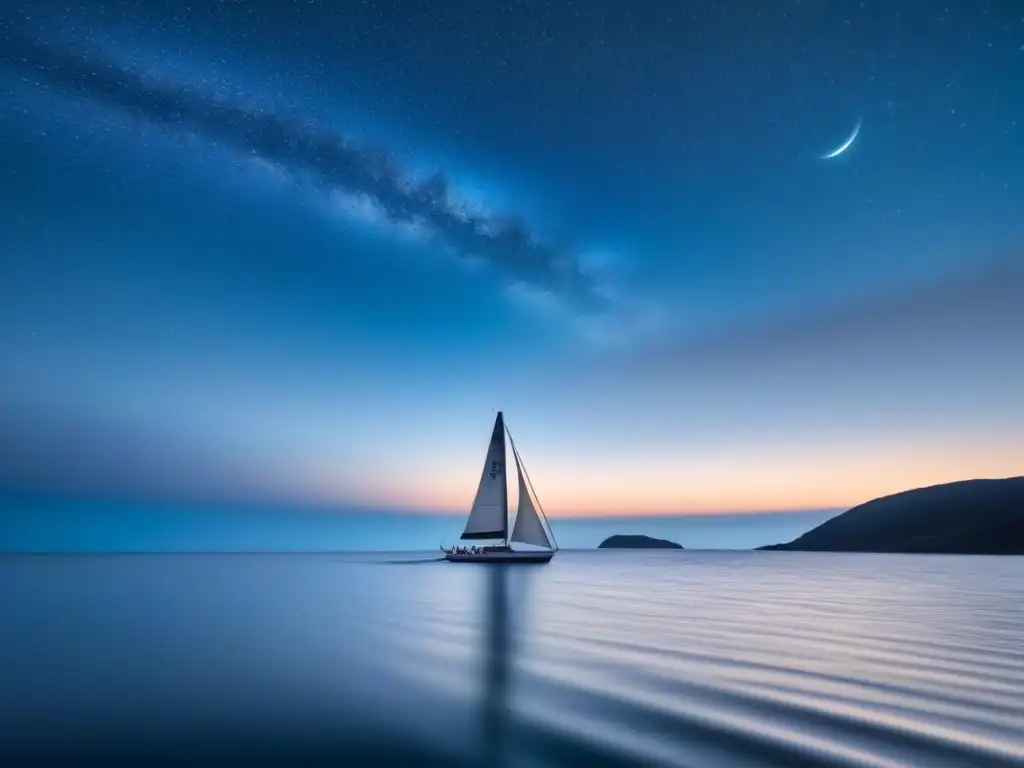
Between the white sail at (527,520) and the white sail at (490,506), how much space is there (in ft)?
17.9

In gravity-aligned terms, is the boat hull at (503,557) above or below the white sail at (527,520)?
below

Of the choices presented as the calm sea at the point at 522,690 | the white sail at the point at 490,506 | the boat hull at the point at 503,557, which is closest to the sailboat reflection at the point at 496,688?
the calm sea at the point at 522,690

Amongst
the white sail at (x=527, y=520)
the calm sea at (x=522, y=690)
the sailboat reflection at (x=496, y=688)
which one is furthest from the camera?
the white sail at (x=527, y=520)

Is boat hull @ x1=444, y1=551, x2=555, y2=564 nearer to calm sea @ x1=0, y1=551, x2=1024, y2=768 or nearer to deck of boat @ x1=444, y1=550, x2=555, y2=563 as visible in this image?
deck of boat @ x1=444, y1=550, x2=555, y2=563

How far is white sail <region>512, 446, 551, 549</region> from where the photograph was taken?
290ft

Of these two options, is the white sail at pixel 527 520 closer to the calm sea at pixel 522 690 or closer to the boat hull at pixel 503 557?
the boat hull at pixel 503 557

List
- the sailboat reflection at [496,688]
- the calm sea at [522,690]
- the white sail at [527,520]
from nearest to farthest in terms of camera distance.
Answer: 1. the calm sea at [522,690]
2. the sailboat reflection at [496,688]
3. the white sail at [527,520]

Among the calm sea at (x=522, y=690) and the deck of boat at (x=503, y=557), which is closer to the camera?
the calm sea at (x=522, y=690)

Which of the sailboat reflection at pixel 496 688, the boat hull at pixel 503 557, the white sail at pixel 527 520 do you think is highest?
the white sail at pixel 527 520

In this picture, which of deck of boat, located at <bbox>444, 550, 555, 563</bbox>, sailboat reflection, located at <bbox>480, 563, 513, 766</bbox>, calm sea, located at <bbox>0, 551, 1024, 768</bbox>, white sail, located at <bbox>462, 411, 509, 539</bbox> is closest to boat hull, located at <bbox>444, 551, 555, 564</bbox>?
deck of boat, located at <bbox>444, 550, 555, 563</bbox>

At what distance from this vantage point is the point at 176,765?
11.0 metres

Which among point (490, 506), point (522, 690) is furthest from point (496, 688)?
point (490, 506)

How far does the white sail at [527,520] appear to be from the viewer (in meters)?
88.2

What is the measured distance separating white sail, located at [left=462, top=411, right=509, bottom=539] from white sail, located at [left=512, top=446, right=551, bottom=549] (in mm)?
5471
